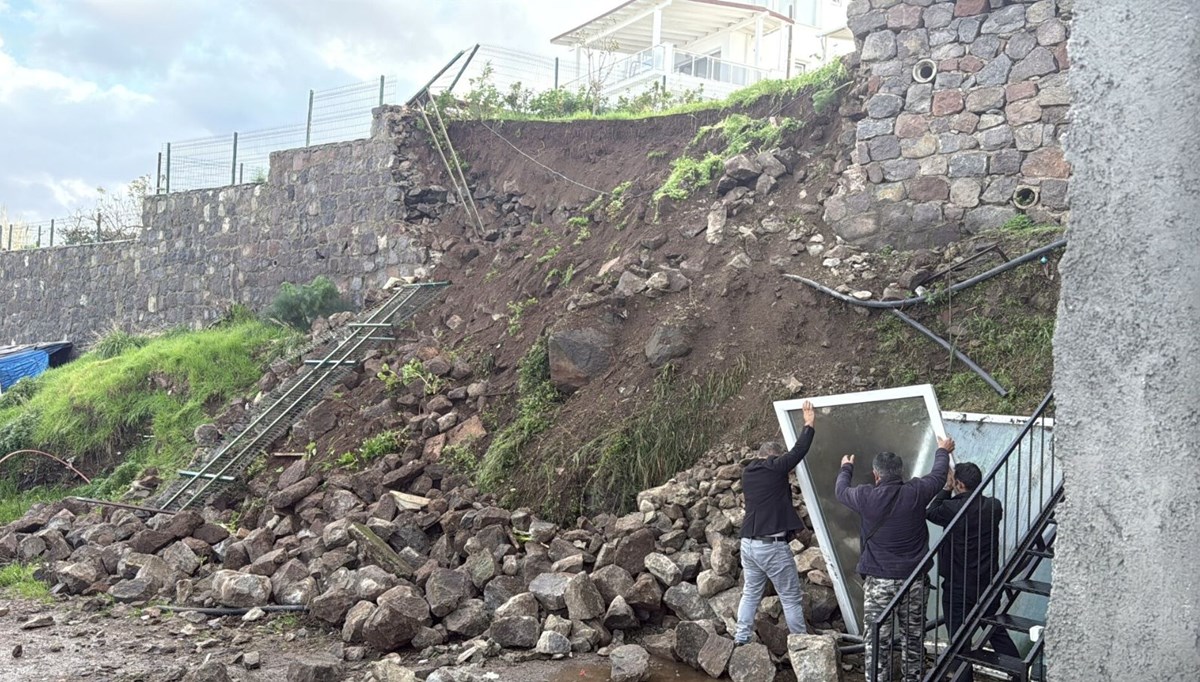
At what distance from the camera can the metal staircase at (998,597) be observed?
5416 millimetres

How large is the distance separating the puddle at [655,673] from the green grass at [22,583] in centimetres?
514

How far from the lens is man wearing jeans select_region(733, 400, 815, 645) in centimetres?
701

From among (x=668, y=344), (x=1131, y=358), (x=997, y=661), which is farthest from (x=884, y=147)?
(x=1131, y=358)

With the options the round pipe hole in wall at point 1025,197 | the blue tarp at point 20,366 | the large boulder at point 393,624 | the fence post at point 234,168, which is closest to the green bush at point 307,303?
the fence post at point 234,168

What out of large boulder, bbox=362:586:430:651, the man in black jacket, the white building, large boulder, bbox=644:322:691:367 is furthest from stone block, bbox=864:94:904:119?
the white building

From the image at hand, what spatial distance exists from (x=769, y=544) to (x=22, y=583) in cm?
699

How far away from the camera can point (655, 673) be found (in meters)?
6.93

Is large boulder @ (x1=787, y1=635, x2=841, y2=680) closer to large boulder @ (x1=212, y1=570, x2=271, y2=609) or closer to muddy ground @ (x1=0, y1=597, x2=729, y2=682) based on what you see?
muddy ground @ (x1=0, y1=597, x2=729, y2=682)

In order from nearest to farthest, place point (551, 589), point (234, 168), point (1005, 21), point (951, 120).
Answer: point (551, 589) → point (1005, 21) → point (951, 120) → point (234, 168)

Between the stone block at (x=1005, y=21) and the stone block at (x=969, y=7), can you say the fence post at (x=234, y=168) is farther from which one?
the stone block at (x=1005, y=21)

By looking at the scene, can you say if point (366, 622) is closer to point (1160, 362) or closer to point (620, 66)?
point (1160, 362)

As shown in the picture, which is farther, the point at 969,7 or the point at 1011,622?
the point at 969,7

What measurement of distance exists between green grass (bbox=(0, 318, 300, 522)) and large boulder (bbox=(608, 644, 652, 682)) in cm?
837

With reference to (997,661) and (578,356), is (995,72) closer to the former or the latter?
(578,356)
